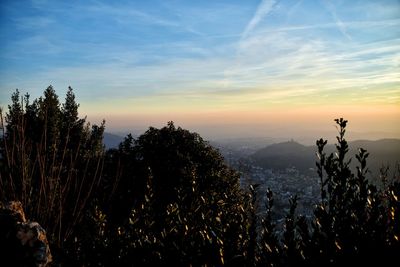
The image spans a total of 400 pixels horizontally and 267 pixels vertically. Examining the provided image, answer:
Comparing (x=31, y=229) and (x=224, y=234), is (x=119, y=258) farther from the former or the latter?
(x=31, y=229)

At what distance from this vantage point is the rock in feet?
15.2

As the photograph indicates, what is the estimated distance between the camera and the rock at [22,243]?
15.2ft

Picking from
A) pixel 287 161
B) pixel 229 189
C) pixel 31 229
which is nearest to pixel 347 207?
pixel 31 229

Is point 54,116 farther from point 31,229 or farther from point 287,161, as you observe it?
point 287,161

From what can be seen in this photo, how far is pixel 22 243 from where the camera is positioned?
475cm

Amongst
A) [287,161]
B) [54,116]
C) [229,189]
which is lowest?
[287,161]

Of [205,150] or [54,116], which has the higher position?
[54,116]

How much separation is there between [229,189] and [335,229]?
14.6 meters

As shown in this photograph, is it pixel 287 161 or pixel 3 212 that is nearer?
pixel 3 212

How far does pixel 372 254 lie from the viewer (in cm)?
284

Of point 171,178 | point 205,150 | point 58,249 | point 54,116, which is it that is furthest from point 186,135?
point 58,249

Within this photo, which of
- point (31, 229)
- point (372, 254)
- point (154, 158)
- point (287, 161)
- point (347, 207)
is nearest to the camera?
point (372, 254)

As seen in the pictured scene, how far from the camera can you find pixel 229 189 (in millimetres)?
17719

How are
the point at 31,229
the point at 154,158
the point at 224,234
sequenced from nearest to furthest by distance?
the point at 224,234
the point at 31,229
the point at 154,158
